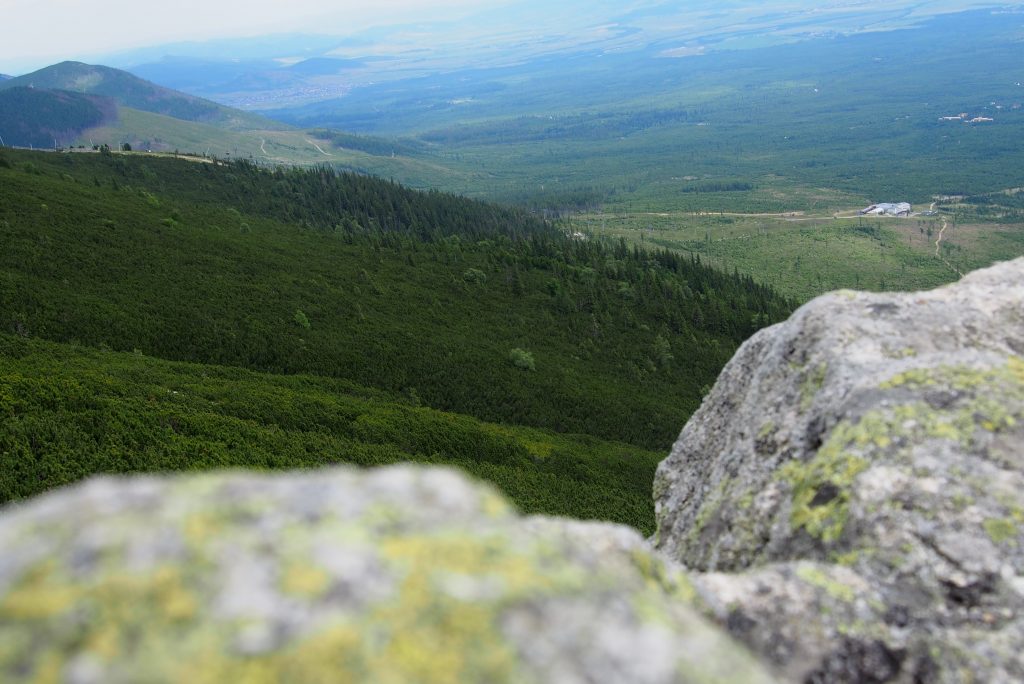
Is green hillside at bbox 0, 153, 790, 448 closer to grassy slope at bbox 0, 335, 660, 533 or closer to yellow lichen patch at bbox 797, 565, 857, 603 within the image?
grassy slope at bbox 0, 335, 660, 533

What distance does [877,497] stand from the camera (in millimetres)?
8859

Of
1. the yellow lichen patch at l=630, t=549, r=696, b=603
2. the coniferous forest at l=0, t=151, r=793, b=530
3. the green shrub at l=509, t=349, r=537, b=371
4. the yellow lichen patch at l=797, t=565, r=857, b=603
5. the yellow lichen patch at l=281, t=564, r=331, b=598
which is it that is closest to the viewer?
the yellow lichen patch at l=281, t=564, r=331, b=598

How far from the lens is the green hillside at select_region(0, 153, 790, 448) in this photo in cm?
6481

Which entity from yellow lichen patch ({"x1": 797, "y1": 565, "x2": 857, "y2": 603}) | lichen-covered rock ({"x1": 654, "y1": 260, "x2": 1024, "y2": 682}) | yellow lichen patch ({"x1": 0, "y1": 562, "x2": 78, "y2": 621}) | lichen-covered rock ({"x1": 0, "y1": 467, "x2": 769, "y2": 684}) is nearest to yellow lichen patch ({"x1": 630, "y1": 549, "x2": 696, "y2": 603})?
lichen-covered rock ({"x1": 654, "y1": 260, "x2": 1024, "y2": 682})

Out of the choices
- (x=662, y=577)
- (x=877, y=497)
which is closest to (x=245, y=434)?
(x=662, y=577)

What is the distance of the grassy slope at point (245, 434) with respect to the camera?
106 feet

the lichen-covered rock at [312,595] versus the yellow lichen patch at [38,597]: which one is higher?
the yellow lichen patch at [38,597]

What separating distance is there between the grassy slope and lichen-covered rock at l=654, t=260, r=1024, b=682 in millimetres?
29815

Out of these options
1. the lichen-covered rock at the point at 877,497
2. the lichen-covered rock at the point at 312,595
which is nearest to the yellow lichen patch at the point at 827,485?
the lichen-covered rock at the point at 877,497

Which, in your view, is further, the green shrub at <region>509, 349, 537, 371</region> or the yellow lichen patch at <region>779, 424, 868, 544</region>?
the green shrub at <region>509, 349, 537, 371</region>

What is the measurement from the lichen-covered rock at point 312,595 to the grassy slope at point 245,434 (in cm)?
2875

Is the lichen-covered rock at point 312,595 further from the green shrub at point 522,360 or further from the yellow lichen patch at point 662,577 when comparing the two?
the green shrub at point 522,360

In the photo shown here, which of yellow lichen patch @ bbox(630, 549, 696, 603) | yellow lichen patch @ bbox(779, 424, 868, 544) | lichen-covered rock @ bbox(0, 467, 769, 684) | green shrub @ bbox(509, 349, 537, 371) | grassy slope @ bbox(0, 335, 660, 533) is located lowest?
green shrub @ bbox(509, 349, 537, 371)

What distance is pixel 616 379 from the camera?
8906 cm
